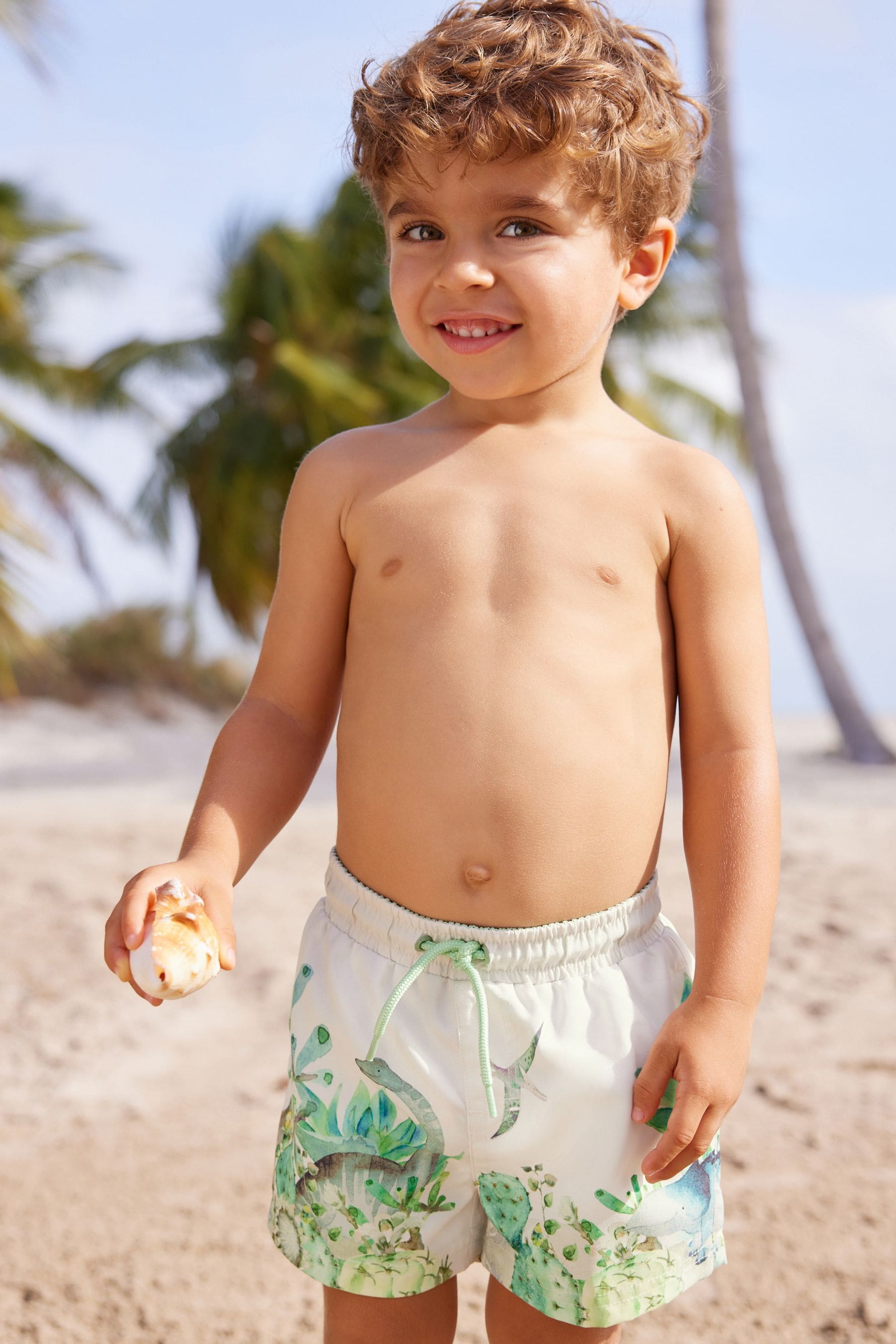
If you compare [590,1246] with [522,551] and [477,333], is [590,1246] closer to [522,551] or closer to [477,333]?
[522,551]

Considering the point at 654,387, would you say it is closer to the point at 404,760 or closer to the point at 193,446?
the point at 193,446

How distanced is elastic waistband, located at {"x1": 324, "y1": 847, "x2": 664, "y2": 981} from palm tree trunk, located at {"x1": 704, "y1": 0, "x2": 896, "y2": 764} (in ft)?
27.4

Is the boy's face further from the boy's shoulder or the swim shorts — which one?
the swim shorts

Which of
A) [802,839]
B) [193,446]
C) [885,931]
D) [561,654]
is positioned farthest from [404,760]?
[193,446]

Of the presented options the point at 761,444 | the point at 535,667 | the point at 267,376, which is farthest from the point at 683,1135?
the point at 267,376

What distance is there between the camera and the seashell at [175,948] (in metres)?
1.30

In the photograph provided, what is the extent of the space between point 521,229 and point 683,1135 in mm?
1091

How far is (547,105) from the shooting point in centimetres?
145

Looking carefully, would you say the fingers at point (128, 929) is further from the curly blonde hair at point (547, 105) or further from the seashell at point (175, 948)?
the curly blonde hair at point (547, 105)

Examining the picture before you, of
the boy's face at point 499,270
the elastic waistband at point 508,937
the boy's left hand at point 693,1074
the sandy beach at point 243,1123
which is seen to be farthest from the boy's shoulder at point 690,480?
the sandy beach at point 243,1123

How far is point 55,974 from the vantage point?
3730 millimetres

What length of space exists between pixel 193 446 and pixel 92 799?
23.2 ft

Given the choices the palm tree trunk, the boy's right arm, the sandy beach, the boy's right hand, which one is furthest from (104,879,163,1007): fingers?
the palm tree trunk

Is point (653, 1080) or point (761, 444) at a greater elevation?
point (653, 1080)
